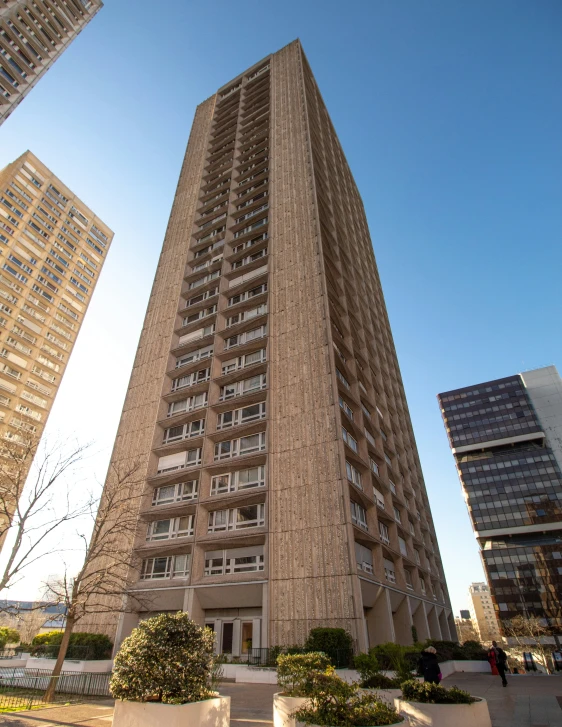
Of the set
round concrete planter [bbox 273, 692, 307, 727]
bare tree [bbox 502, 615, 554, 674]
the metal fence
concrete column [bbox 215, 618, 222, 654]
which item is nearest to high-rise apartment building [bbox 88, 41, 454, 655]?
concrete column [bbox 215, 618, 222, 654]

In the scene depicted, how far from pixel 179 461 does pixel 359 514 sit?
11819 millimetres

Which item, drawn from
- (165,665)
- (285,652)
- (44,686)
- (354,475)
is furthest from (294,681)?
(354,475)

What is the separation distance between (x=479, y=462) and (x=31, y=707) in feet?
337

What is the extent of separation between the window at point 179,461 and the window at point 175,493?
108cm

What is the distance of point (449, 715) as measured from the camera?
23.9 ft

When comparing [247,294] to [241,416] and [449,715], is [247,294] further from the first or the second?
[449,715]

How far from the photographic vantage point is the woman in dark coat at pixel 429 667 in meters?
9.70

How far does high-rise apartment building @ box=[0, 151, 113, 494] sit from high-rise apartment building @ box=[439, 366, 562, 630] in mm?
88662

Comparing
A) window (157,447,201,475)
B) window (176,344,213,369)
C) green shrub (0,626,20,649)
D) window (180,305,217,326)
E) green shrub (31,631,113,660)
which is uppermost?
window (180,305,217,326)

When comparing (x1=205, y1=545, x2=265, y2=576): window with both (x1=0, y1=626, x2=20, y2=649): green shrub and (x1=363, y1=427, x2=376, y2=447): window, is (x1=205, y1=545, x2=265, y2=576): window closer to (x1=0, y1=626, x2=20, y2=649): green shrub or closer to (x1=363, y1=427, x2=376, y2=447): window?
(x1=363, y1=427, x2=376, y2=447): window

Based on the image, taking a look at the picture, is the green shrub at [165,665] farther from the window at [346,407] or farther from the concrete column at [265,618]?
the window at [346,407]

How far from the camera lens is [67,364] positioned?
56781mm

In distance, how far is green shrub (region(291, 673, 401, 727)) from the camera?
21.6 ft

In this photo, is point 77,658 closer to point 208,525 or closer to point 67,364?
point 208,525
